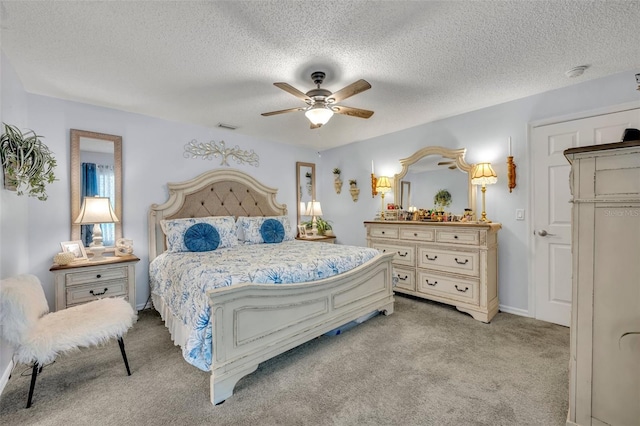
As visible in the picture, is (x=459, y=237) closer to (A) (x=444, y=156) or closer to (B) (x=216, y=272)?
(A) (x=444, y=156)

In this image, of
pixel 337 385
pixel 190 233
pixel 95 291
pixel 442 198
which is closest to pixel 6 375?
pixel 95 291

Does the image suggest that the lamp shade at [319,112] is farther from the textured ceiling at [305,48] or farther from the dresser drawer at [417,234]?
the dresser drawer at [417,234]

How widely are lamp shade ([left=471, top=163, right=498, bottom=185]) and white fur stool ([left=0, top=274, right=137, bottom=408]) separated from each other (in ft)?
12.2

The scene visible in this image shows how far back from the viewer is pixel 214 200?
4105mm

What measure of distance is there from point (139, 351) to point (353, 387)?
1906mm

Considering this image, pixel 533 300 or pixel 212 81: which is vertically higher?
pixel 212 81

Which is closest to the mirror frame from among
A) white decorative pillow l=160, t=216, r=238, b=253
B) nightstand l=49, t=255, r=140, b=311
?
white decorative pillow l=160, t=216, r=238, b=253

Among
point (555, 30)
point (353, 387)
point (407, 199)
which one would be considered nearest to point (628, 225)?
point (555, 30)

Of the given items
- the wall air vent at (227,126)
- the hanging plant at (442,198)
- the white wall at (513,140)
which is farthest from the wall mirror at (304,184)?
the hanging plant at (442,198)

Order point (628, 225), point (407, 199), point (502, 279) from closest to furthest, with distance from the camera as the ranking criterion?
point (628, 225)
point (502, 279)
point (407, 199)

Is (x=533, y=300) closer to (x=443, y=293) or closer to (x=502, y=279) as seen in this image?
(x=502, y=279)

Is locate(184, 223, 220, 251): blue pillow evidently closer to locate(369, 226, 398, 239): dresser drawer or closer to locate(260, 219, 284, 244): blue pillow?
locate(260, 219, 284, 244): blue pillow

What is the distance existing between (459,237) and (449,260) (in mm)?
305

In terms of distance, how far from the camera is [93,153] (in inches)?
128
